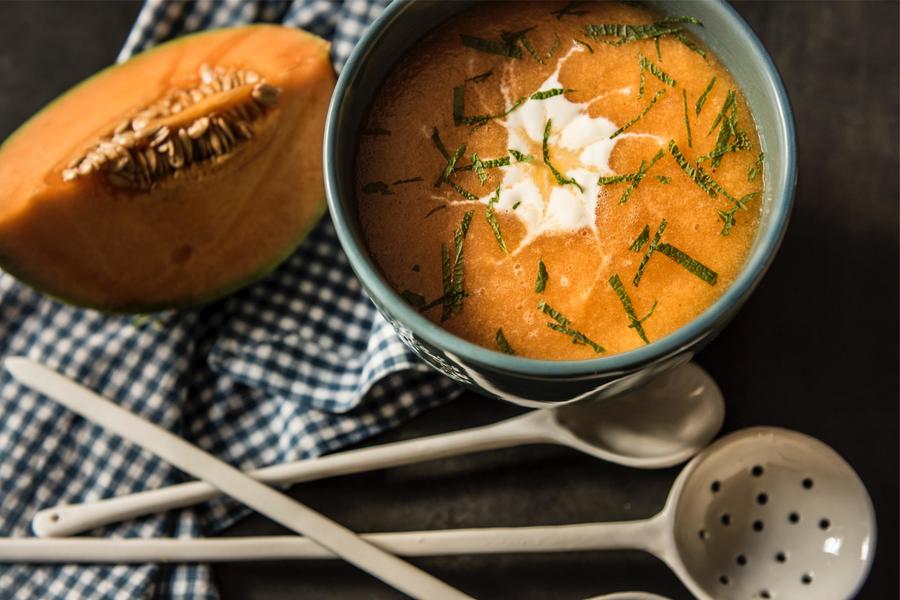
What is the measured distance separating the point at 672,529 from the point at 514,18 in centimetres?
59

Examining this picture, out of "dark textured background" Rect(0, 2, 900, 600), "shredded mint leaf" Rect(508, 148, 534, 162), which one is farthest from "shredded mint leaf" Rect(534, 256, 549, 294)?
"dark textured background" Rect(0, 2, 900, 600)

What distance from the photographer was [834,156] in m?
1.19

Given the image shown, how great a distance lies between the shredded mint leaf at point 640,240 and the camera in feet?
2.82

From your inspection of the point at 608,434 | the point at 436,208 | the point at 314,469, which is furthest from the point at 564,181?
the point at 314,469

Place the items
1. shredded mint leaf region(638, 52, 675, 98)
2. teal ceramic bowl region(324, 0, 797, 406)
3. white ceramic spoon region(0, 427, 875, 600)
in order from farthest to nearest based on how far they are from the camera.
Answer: white ceramic spoon region(0, 427, 875, 600), shredded mint leaf region(638, 52, 675, 98), teal ceramic bowl region(324, 0, 797, 406)

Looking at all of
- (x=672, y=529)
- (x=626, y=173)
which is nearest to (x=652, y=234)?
(x=626, y=173)

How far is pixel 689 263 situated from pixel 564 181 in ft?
0.45

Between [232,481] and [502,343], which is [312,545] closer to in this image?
[232,481]

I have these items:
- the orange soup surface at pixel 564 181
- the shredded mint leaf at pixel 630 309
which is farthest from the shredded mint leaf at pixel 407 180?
the shredded mint leaf at pixel 630 309

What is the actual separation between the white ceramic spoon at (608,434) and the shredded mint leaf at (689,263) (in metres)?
0.28

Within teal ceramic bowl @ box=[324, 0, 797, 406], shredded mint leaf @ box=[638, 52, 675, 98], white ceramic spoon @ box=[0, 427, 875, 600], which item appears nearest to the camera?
teal ceramic bowl @ box=[324, 0, 797, 406]

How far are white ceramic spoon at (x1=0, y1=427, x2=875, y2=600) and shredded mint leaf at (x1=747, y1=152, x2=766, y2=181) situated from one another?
0.35m

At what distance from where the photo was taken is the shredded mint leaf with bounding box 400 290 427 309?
0.88m

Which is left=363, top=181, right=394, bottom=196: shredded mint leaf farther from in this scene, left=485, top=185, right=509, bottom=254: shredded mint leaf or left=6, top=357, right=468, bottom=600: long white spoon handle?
left=6, top=357, right=468, bottom=600: long white spoon handle
